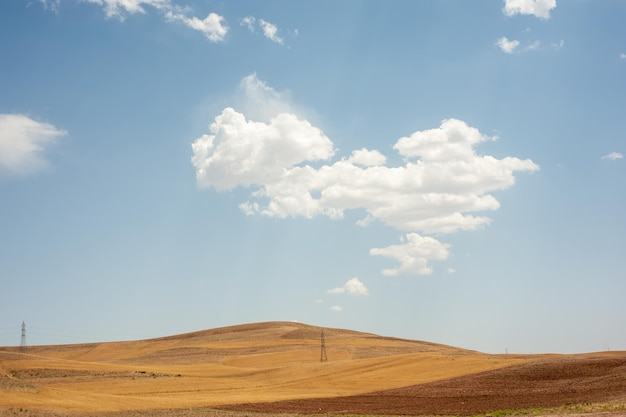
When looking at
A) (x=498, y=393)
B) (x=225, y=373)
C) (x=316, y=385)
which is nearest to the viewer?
(x=498, y=393)

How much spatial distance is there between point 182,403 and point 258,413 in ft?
25.3

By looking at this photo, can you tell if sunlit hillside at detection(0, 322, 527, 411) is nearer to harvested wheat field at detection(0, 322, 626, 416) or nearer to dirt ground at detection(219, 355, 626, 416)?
harvested wheat field at detection(0, 322, 626, 416)

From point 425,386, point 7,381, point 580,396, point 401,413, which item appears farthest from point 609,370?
point 7,381

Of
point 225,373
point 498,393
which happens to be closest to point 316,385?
point 225,373

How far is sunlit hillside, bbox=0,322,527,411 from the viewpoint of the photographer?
44469 mm

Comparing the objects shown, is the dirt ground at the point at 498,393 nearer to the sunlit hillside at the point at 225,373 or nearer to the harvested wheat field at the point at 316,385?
the harvested wheat field at the point at 316,385

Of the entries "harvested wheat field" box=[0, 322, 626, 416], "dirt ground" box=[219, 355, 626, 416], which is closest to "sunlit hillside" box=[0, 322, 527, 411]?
"harvested wheat field" box=[0, 322, 626, 416]

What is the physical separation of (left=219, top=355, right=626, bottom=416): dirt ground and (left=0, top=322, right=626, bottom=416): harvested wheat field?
7 cm

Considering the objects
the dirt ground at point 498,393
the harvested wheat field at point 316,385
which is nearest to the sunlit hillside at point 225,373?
the harvested wheat field at point 316,385

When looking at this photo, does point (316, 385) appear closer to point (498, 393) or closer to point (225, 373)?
point (225, 373)

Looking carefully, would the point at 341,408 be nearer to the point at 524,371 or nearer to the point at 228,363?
the point at 524,371

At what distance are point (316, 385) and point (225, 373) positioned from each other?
18.0 m

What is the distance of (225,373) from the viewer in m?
72.4

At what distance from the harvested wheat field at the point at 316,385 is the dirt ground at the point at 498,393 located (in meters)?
0.07
